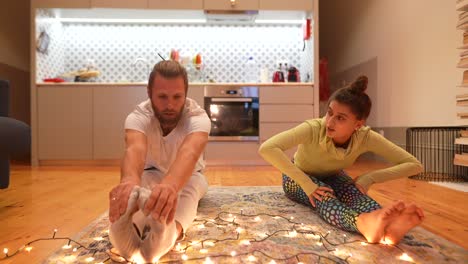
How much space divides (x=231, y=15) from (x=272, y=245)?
328 centimetres

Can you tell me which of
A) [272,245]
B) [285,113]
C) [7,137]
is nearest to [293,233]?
[272,245]

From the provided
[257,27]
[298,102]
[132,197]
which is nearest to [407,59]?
[298,102]

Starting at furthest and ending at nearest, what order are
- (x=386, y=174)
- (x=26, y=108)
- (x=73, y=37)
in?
(x=26, y=108), (x=73, y=37), (x=386, y=174)

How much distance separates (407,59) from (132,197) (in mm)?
3212

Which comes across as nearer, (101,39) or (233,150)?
(233,150)

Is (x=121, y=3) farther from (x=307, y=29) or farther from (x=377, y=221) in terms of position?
(x=377, y=221)

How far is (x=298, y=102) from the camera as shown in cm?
382

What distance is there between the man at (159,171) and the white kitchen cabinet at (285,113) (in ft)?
7.60

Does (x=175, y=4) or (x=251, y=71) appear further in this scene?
(x=251, y=71)

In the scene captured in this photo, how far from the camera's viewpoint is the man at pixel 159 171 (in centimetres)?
86

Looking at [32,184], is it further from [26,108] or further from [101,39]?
[26,108]

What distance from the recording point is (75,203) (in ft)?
6.10

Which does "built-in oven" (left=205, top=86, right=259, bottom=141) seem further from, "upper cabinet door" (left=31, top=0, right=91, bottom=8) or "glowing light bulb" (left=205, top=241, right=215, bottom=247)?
"glowing light bulb" (left=205, top=241, right=215, bottom=247)

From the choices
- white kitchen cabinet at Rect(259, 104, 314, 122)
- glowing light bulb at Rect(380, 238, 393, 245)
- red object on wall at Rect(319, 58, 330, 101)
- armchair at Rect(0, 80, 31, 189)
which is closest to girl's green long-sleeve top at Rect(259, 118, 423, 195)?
glowing light bulb at Rect(380, 238, 393, 245)
